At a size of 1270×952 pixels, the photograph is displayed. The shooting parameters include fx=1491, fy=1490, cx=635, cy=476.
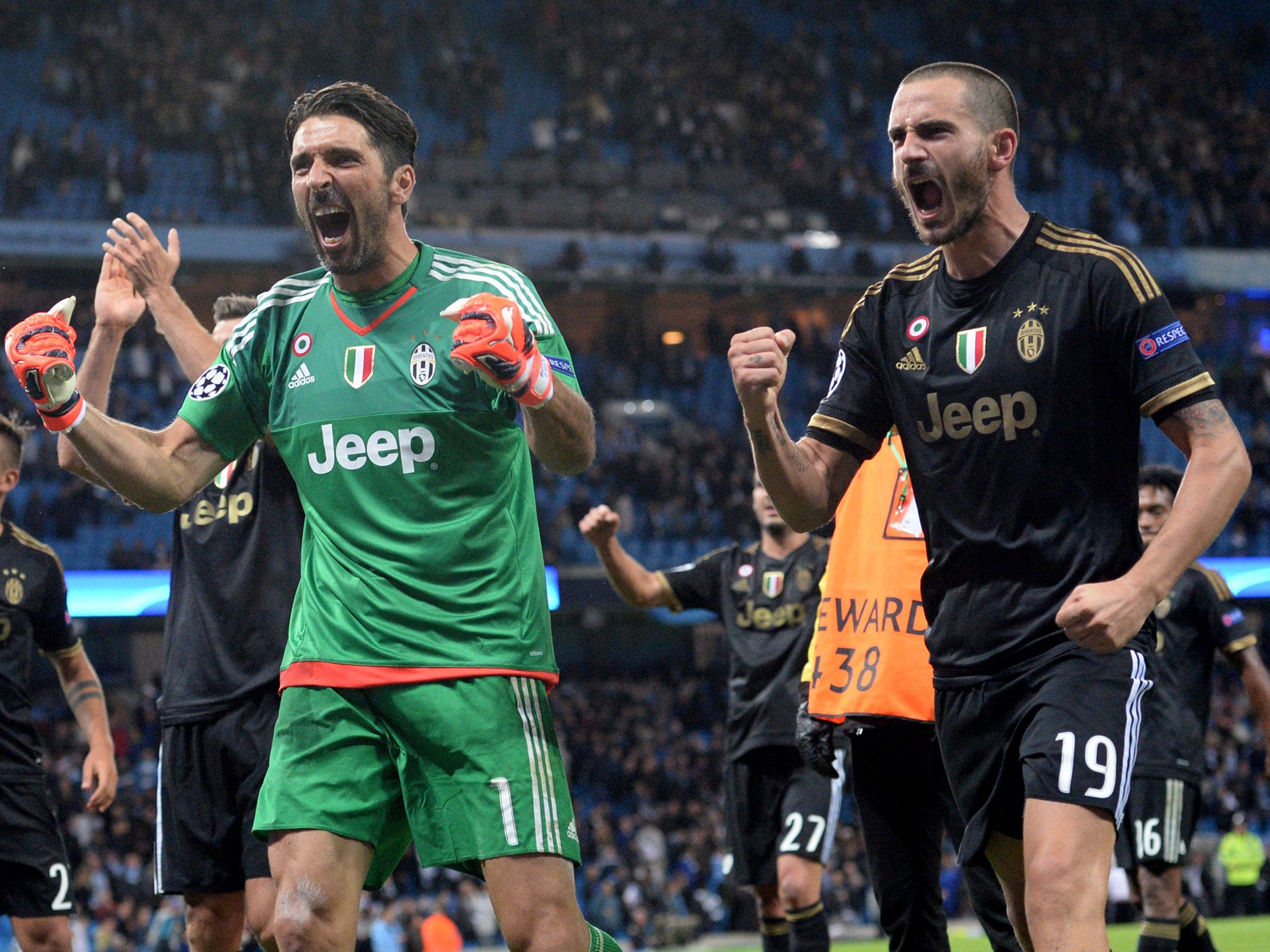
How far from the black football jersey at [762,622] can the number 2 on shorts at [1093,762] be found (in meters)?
3.97

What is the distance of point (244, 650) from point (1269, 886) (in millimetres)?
17140

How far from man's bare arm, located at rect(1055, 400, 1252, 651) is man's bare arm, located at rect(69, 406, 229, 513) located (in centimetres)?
227

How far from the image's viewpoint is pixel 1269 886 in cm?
1878

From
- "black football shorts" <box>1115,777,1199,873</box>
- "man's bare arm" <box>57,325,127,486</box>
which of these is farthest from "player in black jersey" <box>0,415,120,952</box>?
"black football shorts" <box>1115,777,1199,873</box>

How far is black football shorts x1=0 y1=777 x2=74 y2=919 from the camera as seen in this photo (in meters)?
5.77

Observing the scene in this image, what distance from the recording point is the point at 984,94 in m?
3.83

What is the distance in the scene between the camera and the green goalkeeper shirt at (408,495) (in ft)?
12.2

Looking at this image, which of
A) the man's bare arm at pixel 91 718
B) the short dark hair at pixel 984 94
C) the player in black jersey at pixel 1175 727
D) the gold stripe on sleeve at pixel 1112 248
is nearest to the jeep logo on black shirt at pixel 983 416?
the gold stripe on sleeve at pixel 1112 248

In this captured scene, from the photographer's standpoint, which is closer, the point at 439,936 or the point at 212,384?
the point at 212,384

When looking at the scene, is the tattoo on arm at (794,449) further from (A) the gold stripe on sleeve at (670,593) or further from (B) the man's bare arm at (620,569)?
(A) the gold stripe on sleeve at (670,593)

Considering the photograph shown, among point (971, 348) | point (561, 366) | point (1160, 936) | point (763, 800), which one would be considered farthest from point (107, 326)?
point (1160, 936)

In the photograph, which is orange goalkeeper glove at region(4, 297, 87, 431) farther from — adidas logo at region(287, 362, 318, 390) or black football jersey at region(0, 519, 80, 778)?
black football jersey at region(0, 519, 80, 778)

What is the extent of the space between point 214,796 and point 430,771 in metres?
1.79

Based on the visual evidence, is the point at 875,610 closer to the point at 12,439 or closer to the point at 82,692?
the point at 82,692
